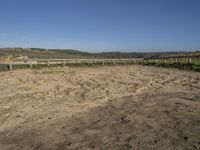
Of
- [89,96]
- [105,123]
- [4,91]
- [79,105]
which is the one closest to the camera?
[105,123]

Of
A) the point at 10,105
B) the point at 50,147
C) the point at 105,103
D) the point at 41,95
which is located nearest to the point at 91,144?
the point at 50,147

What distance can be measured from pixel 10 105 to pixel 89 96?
11.3ft

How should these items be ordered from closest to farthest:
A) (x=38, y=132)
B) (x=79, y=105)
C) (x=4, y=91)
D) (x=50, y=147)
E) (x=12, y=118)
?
(x=50, y=147), (x=38, y=132), (x=12, y=118), (x=79, y=105), (x=4, y=91)

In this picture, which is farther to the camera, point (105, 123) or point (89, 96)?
point (89, 96)

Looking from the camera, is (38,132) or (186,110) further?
(186,110)

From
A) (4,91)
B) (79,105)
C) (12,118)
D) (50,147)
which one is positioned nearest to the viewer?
(50,147)

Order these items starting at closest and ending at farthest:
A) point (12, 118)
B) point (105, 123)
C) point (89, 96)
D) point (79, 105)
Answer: point (105, 123) → point (12, 118) → point (79, 105) → point (89, 96)

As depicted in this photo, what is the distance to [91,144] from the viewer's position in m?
6.36

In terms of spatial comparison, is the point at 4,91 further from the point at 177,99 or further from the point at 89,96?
the point at 177,99

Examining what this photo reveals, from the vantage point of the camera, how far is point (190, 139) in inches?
251

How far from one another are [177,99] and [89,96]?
3.84 metres

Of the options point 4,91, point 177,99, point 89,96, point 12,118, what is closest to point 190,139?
point 177,99

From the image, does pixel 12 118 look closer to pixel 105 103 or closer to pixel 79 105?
pixel 79 105

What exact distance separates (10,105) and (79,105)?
109 inches
